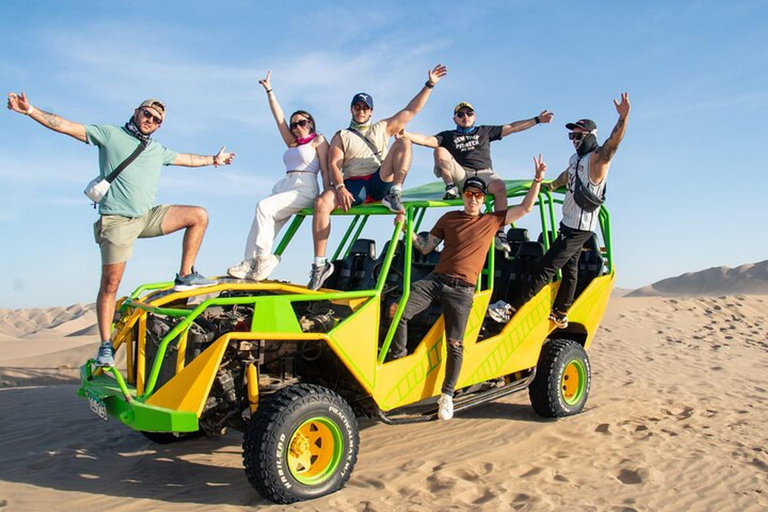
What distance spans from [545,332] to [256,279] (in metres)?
2.85

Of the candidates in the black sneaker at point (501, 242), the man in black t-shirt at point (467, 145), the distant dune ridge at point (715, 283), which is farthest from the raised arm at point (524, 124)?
the distant dune ridge at point (715, 283)

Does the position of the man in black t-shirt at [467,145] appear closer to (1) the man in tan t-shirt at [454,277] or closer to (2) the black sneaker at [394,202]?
(1) the man in tan t-shirt at [454,277]

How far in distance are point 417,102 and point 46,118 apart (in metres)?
3.18

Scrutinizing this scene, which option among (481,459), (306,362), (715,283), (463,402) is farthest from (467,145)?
(715,283)

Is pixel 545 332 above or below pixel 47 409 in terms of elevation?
above

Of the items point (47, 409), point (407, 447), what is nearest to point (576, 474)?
point (407, 447)

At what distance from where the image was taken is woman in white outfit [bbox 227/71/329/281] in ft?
19.0

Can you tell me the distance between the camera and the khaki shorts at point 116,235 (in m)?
5.50

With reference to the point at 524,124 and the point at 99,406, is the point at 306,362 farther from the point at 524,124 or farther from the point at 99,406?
the point at 524,124

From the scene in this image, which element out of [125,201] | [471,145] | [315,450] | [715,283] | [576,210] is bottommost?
[315,450]

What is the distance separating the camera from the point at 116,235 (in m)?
5.51

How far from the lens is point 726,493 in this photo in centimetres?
499

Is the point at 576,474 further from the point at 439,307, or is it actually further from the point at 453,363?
the point at 439,307

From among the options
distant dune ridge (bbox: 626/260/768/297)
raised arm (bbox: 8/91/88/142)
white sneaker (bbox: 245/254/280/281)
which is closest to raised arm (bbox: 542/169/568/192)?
white sneaker (bbox: 245/254/280/281)
